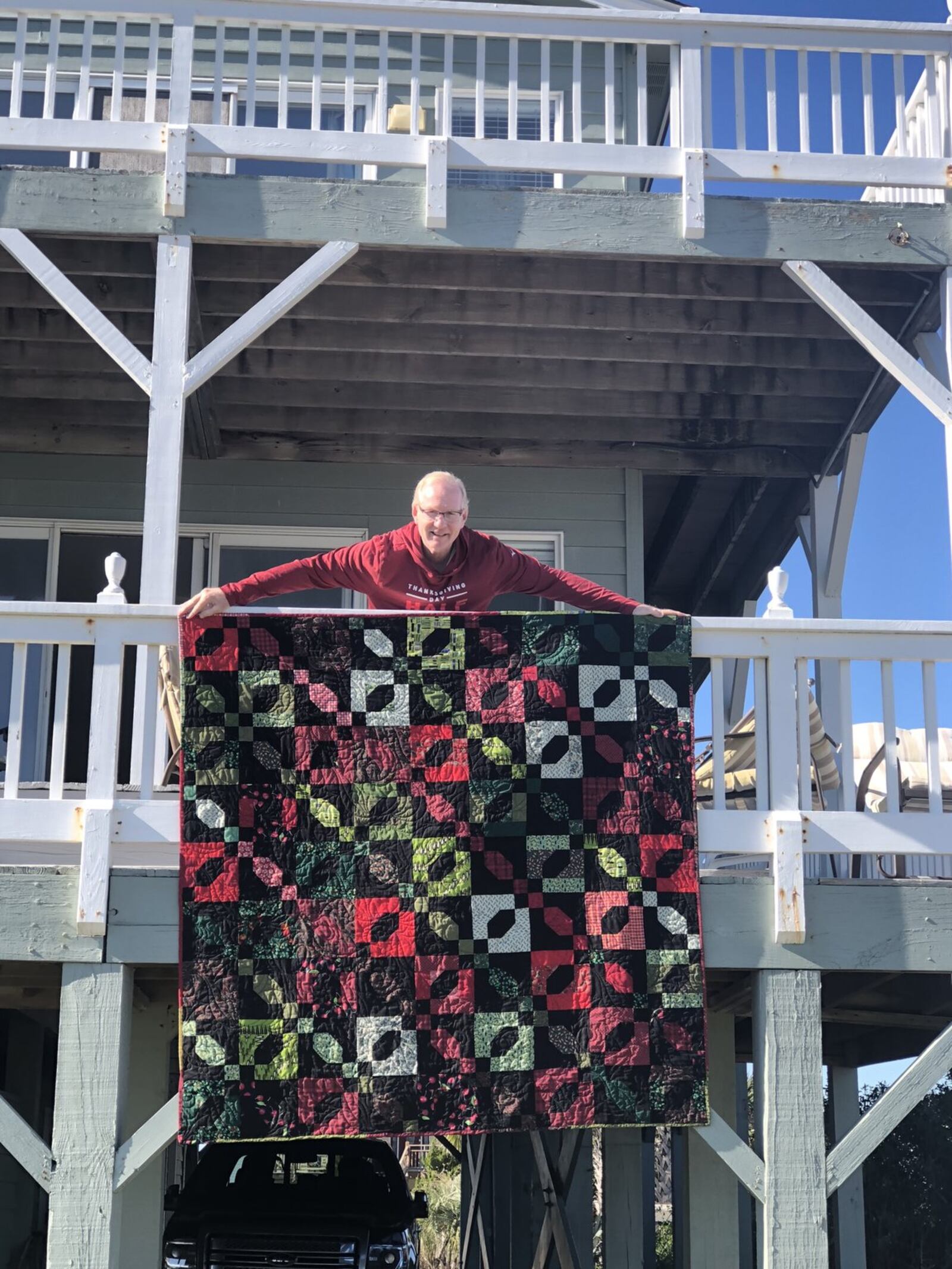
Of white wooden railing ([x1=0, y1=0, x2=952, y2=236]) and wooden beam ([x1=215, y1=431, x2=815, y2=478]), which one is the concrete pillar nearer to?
wooden beam ([x1=215, y1=431, x2=815, y2=478])

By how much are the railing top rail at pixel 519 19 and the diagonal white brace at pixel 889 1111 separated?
4.66 metres

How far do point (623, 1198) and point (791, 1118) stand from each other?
344cm

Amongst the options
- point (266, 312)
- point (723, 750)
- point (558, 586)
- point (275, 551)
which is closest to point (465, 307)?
point (266, 312)

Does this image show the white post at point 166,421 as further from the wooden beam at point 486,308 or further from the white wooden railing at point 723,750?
the wooden beam at point 486,308

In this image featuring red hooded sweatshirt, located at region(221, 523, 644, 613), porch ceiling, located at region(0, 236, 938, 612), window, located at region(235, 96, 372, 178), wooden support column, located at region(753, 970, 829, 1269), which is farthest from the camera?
window, located at region(235, 96, 372, 178)

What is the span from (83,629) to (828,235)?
395 centimetres

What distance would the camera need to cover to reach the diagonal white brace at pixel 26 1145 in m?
5.59

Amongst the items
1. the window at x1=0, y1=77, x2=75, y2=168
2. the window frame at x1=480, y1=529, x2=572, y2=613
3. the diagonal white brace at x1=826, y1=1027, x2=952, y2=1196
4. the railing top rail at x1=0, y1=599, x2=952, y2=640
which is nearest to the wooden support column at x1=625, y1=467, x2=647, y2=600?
the window frame at x1=480, y1=529, x2=572, y2=613

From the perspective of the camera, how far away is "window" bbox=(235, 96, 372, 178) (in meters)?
10.0

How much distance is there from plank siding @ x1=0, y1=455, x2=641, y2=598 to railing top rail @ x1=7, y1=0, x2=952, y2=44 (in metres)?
2.89

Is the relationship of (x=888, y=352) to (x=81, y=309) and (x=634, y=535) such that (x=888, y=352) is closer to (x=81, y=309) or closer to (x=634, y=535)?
(x=634, y=535)

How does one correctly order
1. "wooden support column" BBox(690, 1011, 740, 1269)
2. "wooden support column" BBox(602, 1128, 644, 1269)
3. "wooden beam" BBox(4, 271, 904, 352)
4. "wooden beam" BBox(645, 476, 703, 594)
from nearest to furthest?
"wooden support column" BBox(690, 1011, 740, 1269) → "wooden beam" BBox(4, 271, 904, 352) → "wooden support column" BBox(602, 1128, 644, 1269) → "wooden beam" BBox(645, 476, 703, 594)

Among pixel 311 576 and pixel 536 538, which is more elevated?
pixel 536 538

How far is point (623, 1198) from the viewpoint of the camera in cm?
892
